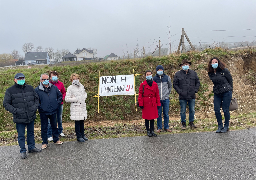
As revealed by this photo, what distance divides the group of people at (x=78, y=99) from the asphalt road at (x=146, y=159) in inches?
20.2

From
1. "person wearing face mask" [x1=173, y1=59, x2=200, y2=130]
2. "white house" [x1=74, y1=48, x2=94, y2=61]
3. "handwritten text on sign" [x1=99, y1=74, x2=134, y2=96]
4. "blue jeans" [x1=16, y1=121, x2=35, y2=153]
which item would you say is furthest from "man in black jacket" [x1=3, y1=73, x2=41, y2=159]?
"white house" [x1=74, y1=48, x2=94, y2=61]

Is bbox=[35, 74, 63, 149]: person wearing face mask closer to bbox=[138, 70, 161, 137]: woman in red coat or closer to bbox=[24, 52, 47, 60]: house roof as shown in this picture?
bbox=[138, 70, 161, 137]: woman in red coat

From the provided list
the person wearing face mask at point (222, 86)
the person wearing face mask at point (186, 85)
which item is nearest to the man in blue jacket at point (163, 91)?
the person wearing face mask at point (186, 85)

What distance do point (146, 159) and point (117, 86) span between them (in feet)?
24.7

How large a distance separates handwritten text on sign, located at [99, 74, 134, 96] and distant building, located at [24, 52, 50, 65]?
73268 millimetres

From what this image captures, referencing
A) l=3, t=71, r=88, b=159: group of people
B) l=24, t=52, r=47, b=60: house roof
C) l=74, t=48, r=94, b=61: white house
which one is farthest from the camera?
l=74, t=48, r=94, b=61: white house

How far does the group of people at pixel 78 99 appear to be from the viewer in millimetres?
5434

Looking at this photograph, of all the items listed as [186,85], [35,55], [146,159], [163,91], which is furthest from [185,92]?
[35,55]

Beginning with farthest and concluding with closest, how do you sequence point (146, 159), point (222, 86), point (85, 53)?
1. point (85, 53)
2. point (222, 86)
3. point (146, 159)

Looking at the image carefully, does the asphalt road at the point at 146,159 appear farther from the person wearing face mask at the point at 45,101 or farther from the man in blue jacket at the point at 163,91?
the man in blue jacket at the point at 163,91

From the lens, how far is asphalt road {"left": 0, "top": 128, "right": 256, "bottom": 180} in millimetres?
3982

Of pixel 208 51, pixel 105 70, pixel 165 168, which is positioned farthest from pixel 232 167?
pixel 208 51

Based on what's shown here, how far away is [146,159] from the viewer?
4.65 metres

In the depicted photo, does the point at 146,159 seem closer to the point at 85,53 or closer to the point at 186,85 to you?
the point at 186,85
